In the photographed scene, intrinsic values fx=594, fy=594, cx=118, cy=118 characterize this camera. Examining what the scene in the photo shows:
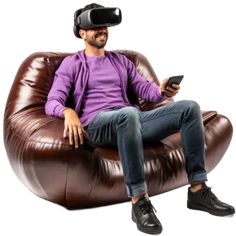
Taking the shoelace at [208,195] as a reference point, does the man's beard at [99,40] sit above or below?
above

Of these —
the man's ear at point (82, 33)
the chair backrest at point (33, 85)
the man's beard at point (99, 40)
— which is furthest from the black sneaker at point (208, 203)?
the man's ear at point (82, 33)

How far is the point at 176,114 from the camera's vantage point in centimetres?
312

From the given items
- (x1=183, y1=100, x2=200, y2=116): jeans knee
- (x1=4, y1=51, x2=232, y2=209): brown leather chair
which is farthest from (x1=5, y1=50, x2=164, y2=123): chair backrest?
(x1=183, y1=100, x2=200, y2=116): jeans knee

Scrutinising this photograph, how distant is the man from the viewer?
287 cm

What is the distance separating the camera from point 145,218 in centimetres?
281

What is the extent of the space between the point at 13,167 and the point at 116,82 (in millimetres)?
791

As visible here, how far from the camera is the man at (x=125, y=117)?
9.41ft

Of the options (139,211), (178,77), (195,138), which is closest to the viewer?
(139,211)

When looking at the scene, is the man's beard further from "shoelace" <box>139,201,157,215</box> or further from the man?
"shoelace" <box>139,201,157,215</box>

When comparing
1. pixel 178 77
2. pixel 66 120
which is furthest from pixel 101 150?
pixel 178 77

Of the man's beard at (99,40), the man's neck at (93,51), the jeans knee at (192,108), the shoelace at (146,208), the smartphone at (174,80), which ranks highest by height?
the man's beard at (99,40)

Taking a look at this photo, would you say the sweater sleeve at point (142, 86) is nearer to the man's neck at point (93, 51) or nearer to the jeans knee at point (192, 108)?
the man's neck at point (93, 51)

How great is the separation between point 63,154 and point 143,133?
575mm

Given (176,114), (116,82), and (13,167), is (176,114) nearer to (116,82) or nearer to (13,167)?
(116,82)
